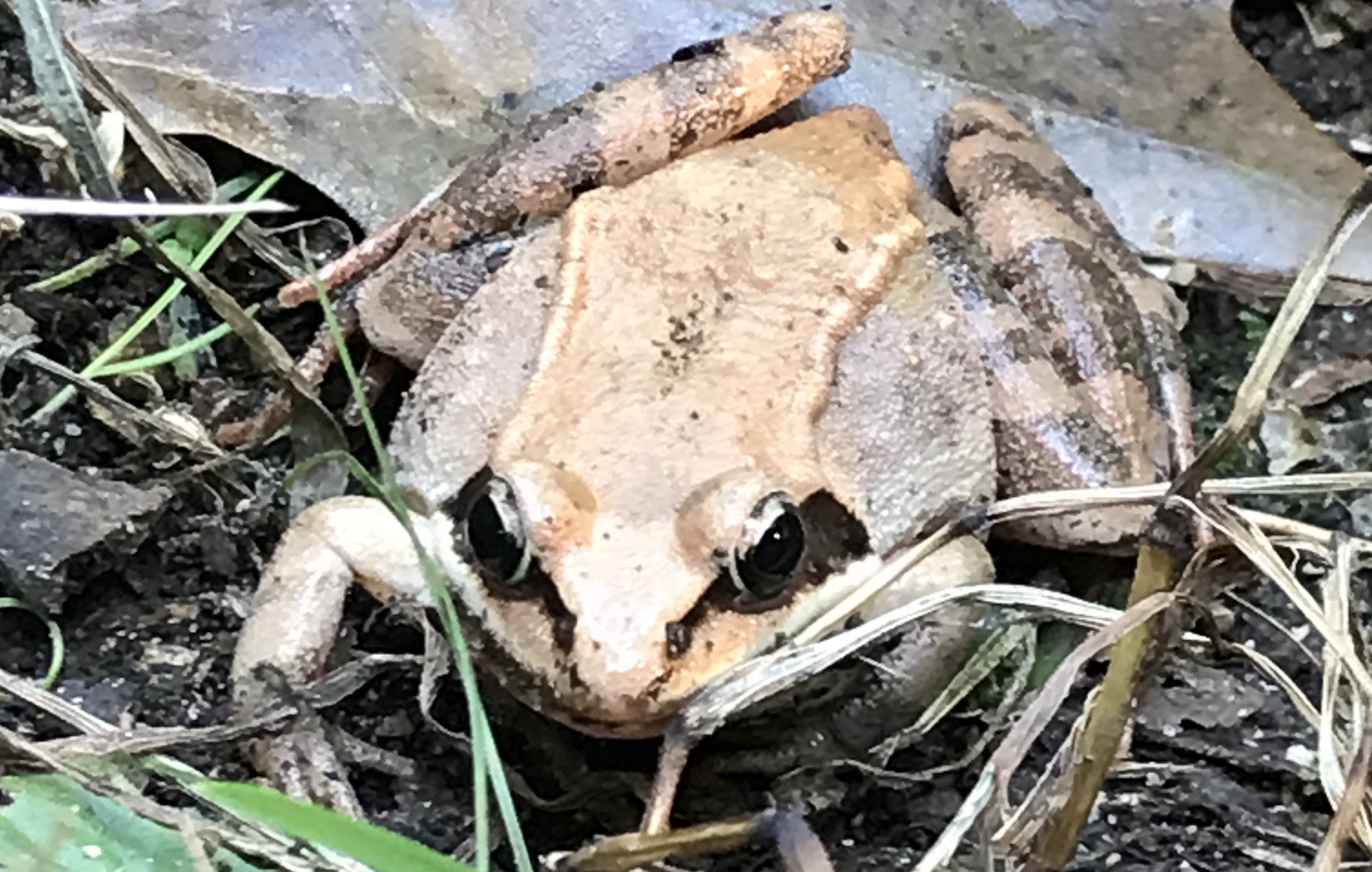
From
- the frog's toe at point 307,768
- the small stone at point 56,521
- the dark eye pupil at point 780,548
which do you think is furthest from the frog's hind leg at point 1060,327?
the small stone at point 56,521

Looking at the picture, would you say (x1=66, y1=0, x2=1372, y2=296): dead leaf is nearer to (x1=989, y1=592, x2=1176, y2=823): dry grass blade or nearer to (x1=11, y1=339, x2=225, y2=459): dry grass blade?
(x1=11, y1=339, x2=225, y2=459): dry grass blade

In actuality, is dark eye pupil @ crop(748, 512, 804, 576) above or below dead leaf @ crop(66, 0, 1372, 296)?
below

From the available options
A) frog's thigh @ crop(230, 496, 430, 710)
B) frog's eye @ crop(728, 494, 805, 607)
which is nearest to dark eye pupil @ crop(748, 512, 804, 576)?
frog's eye @ crop(728, 494, 805, 607)

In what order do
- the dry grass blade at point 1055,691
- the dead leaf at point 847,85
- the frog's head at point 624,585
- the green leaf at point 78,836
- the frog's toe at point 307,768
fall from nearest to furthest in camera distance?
the green leaf at point 78,836, the dry grass blade at point 1055,691, the frog's head at point 624,585, the frog's toe at point 307,768, the dead leaf at point 847,85

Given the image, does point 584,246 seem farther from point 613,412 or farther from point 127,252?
point 127,252

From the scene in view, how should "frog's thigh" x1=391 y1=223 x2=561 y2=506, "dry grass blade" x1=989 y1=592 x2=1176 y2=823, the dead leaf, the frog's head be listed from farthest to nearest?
the dead leaf → "frog's thigh" x1=391 y1=223 x2=561 y2=506 → the frog's head → "dry grass blade" x1=989 y1=592 x2=1176 y2=823

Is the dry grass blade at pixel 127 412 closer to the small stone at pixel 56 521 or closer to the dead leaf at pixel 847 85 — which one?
the small stone at pixel 56 521

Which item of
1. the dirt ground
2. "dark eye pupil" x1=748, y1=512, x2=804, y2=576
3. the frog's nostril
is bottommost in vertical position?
the dirt ground

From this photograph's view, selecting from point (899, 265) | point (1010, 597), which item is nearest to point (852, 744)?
point (1010, 597)
